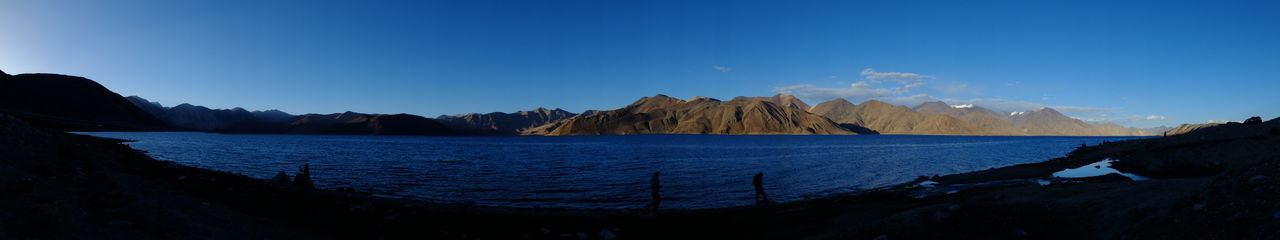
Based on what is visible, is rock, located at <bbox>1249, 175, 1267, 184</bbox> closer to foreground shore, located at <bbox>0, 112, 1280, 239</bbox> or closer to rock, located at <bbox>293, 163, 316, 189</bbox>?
foreground shore, located at <bbox>0, 112, 1280, 239</bbox>

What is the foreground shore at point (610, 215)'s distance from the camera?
10.8m

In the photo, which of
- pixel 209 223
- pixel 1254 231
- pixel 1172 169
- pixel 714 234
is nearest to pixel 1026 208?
pixel 1254 231

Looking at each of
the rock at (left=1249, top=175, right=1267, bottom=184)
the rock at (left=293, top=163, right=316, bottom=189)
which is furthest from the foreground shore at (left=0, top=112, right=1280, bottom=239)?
the rock at (left=293, top=163, right=316, bottom=189)

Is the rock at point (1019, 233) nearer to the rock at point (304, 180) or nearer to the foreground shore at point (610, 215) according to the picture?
the foreground shore at point (610, 215)

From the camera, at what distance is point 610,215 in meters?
22.8

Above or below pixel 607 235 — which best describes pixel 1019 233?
above

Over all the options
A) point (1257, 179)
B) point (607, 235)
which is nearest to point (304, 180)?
point (607, 235)

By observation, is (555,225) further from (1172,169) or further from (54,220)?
(1172,169)

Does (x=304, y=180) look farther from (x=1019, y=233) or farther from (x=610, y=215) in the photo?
(x=1019, y=233)

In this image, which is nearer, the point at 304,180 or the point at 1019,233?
the point at 1019,233

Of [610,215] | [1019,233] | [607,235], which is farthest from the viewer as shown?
[610,215]

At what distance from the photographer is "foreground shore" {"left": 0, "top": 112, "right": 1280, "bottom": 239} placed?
10773 millimetres

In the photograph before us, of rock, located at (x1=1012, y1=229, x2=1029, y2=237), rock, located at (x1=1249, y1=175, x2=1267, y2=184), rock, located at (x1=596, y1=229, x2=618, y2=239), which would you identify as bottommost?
rock, located at (x1=596, y1=229, x2=618, y2=239)

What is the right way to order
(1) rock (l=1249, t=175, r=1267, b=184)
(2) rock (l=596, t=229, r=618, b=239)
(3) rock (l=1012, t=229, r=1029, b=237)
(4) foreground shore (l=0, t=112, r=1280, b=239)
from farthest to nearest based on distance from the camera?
1. (2) rock (l=596, t=229, r=618, b=239)
2. (3) rock (l=1012, t=229, r=1029, b=237)
3. (1) rock (l=1249, t=175, r=1267, b=184)
4. (4) foreground shore (l=0, t=112, r=1280, b=239)
